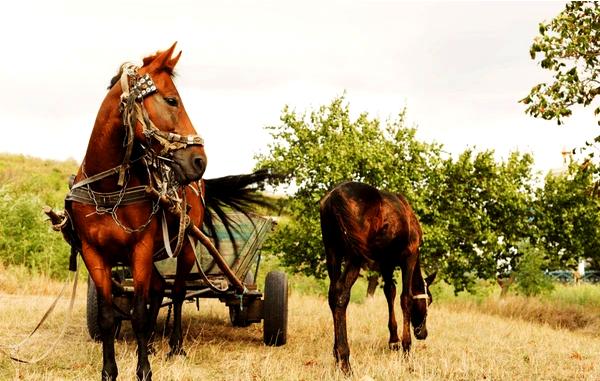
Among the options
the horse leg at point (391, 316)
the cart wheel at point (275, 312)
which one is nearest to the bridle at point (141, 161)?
the cart wheel at point (275, 312)

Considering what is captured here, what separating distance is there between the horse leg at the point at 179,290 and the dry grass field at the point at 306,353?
17 centimetres

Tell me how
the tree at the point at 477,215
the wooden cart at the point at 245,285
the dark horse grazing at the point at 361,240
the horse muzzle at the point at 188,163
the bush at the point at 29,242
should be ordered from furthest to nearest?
the tree at the point at 477,215
the bush at the point at 29,242
the wooden cart at the point at 245,285
the dark horse grazing at the point at 361,240
the horse muzzle at the point at 188,163

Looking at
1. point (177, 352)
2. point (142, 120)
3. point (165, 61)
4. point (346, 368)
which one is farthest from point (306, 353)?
point (165, 61)

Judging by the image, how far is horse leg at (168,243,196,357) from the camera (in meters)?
6.21

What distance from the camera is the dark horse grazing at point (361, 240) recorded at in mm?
5637

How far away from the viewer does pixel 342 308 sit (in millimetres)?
5613

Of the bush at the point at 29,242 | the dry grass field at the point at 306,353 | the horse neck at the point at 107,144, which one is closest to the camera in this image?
the horse neck at the point at 107,144

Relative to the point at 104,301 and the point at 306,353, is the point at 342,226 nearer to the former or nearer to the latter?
the point at 306,353

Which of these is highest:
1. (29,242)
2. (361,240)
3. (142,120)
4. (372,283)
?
(142,120)

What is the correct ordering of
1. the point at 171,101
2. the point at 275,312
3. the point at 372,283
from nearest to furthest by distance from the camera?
the point at 171,101 < the point at 275,312 < the point at 372,283

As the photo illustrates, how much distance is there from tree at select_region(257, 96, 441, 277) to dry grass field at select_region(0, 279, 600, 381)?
558 centimetres

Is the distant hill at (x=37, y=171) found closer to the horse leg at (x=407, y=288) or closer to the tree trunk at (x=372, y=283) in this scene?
the tree trunk at (x=372, y=283)

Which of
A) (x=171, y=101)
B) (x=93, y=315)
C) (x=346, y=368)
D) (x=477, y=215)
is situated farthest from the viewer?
(x=477, y=215)

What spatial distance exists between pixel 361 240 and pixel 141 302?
2084mm
